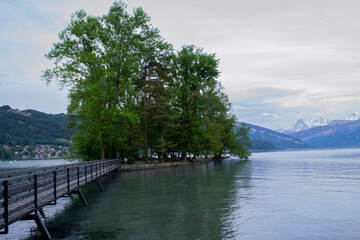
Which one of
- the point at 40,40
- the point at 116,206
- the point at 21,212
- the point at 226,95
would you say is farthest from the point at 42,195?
the point at 226,95

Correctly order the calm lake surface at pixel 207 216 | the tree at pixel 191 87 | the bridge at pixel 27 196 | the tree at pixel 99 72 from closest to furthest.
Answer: the bridge at pixel 27 196
the calm lake surface at pixel 207 216
the tree at pixel 99 72
the tree at pixel 191 87

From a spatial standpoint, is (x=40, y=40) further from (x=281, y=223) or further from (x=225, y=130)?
(x=225, y=130)

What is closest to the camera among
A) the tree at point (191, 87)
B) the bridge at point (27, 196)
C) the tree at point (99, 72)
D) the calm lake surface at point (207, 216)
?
the bridge at point (27, 196)

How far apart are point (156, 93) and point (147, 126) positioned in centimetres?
591

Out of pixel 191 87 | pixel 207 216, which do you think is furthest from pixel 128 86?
pixel 207 216

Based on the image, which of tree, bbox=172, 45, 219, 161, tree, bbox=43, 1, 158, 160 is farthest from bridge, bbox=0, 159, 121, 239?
tree, bbox=172, 45, 219, 161

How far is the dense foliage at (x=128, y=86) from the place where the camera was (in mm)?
41062

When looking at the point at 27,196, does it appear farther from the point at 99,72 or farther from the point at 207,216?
the point at 99,72

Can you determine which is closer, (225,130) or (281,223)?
(281,223)

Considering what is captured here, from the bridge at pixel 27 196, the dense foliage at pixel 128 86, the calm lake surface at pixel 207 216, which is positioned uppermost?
the dense foliage at pixel 128 86

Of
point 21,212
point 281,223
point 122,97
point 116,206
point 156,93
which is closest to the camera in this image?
point 21,212

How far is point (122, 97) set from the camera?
45.6 m

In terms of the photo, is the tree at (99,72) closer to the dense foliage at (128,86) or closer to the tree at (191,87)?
the dense foliage at (128,86)

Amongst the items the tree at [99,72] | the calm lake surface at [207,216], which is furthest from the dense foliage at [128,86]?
the calm lake surface at [207,216]
